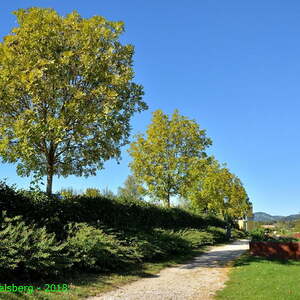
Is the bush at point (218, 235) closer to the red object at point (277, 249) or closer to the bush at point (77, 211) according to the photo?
the bush at point (77, 211)

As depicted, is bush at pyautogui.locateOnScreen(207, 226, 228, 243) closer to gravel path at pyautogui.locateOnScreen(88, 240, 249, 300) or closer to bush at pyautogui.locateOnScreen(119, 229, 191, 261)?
bush at pyautogui.locateOnScreen(119, 229, 191, 261)

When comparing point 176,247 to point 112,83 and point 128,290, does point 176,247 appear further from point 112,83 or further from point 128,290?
point 112,83

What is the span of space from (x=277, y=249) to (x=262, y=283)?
683 cm

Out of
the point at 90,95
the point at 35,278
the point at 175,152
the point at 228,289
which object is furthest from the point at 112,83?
the point at 175,152

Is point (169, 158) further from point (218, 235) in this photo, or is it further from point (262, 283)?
point (262, 283)

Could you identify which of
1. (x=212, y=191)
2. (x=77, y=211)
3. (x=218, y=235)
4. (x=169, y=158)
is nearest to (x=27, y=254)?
(x=77, y=211)

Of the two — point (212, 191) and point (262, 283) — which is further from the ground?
point (212, 191)

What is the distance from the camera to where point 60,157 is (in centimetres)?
1548

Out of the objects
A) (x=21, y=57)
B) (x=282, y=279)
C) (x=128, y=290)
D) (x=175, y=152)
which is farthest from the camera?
(x=175, y=152)

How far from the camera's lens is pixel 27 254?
356 inches

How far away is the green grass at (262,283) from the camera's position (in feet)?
28.1

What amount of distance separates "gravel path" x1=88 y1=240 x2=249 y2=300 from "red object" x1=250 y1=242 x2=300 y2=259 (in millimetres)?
3189

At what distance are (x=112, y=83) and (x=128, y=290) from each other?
908cm

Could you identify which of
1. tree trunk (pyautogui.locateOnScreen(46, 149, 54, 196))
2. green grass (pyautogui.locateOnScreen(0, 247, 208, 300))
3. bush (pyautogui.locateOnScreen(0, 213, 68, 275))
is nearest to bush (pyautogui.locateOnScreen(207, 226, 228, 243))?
green grass (pyautogui.locateOnScreen(0, 247, 208, 300))
